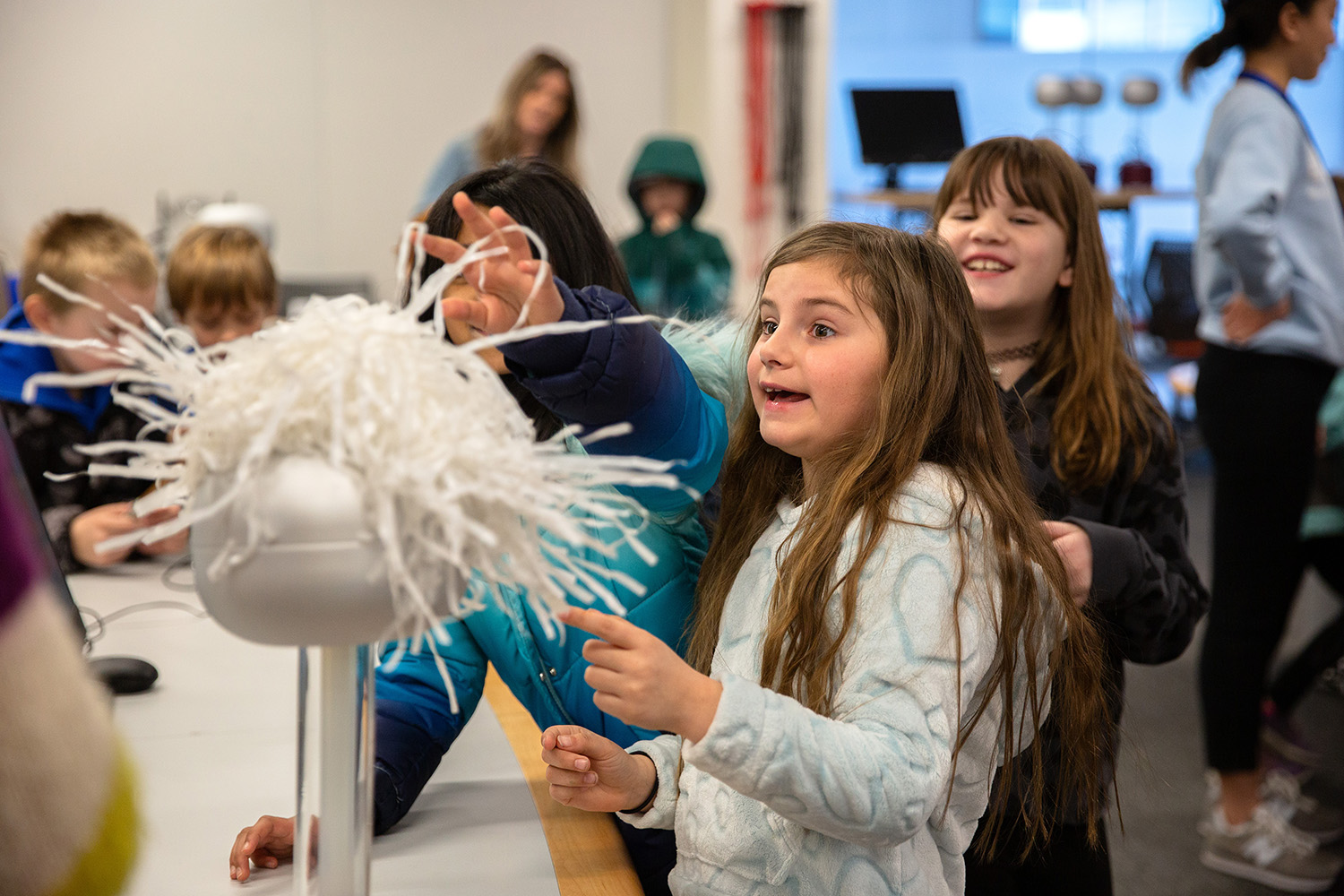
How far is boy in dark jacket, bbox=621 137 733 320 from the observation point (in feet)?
A: 14.1

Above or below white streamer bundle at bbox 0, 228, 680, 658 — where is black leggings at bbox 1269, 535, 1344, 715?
below

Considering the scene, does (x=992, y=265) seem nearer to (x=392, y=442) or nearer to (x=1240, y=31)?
(x=392, y=442)

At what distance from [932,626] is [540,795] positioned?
46cm

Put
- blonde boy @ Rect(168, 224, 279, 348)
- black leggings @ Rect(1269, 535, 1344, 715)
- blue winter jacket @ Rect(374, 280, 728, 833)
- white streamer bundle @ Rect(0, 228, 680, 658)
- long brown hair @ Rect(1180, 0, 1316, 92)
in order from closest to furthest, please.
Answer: white streamer bundle @ Rect(0, 228, 680, 658), blue winter jacket @ Rect(374, 280, 728, 833), long brown hair @ Rect(1180, 0, 1316, 92), blonde boy @ Rect(168, 224, 279, 348), black leggings @ Rect(1269, 535, 1344, 715)

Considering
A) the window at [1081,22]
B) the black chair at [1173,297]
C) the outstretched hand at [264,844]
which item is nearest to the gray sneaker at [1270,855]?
the outstretched hand at [264,844]

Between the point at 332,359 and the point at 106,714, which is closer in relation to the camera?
the point at 106,714

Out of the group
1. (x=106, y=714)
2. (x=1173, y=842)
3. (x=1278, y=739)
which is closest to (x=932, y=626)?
(x=106, y=714)

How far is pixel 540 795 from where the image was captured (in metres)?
1.11

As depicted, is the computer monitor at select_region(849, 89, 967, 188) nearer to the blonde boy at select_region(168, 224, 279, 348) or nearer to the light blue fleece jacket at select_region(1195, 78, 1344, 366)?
the light blue fleece jacket at select_region(1195, 78, 1344, 366)

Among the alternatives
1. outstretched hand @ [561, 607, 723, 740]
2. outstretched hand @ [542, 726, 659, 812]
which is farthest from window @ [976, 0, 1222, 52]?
outstretched hand @ [561, 607, 723, 740]

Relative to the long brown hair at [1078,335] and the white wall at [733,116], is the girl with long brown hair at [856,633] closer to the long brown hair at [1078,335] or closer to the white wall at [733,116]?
the long brown hair at [1078,335]

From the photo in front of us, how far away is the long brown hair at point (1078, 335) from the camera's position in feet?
4.32

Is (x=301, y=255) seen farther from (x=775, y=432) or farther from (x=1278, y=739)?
(x=775, y=432)

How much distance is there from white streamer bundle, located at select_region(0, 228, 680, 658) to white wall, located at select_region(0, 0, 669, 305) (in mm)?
5060
